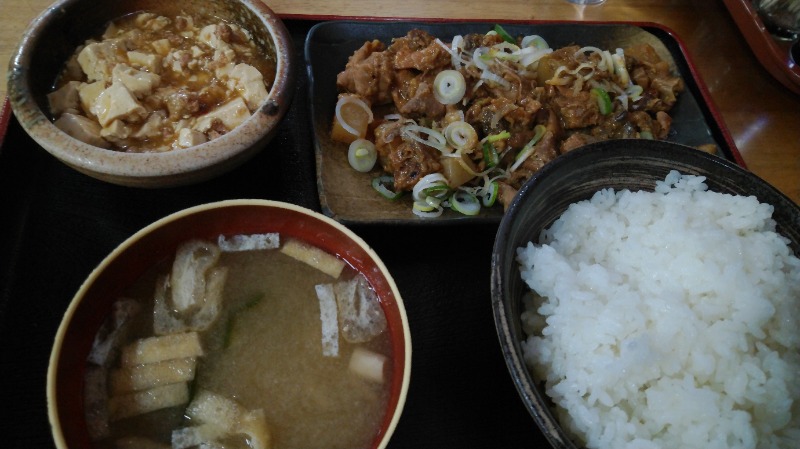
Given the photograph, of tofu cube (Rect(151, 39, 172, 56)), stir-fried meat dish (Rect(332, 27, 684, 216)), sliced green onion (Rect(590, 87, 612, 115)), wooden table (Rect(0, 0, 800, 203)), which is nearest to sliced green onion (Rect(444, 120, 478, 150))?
stir-fried meat dish (Rect(332, 27, 684, 216))

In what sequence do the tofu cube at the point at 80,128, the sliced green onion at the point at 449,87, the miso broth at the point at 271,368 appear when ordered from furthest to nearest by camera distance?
the sliced green onion at the point at 449,87, the tofu cube at the point at 80,128, the miso broth at the point at 271,368

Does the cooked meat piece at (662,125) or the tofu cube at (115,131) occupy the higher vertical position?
the cooked meat piece at (662,125)

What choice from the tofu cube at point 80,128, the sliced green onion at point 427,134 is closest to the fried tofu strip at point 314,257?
the tofu cube at point 80,128

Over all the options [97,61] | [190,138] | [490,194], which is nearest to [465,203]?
[490,194]

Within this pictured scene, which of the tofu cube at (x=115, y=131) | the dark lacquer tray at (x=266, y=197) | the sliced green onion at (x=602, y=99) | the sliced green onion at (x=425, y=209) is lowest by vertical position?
the dark lacquer tray at (x=266, y=197)

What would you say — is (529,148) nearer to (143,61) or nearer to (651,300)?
(651,300)

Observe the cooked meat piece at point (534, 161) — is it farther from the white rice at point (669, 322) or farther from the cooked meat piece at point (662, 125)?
the cooked meat piece at point (662, 125)
